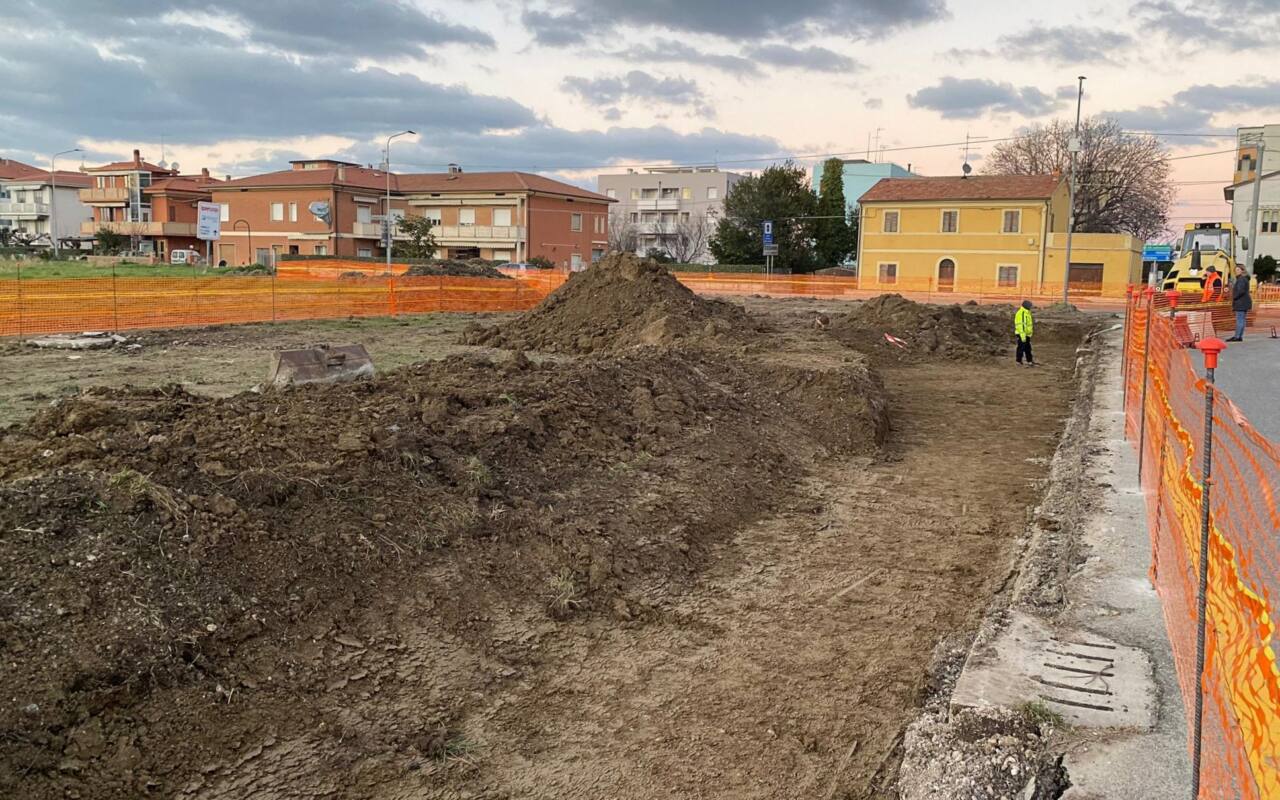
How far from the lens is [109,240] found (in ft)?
234

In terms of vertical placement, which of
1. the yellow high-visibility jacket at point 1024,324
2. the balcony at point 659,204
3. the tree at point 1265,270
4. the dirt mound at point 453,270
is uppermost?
the balcony at point 659,204

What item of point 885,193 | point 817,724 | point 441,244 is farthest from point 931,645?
point 441,244

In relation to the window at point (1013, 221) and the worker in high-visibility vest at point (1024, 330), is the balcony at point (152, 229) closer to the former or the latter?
the window at point (1013, 221)

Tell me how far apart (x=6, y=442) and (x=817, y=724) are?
20.3ft

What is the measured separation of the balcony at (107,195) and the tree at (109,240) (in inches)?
179

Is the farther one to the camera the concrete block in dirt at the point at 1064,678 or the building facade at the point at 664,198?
the building facade at the point at 664,198

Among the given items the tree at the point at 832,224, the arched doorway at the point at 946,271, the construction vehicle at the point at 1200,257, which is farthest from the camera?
the tree at the point at 832,224

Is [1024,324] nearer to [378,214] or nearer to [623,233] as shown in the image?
[378,214]

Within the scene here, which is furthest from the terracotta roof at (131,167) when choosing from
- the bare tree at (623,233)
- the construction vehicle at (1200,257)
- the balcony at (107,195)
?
the construction vehicle at (1200,257)

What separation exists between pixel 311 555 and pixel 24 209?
114 m

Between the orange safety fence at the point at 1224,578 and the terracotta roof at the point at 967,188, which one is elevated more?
the terracotta roof at the point at 967,188

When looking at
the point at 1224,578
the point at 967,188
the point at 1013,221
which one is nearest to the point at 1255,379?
the point at 1224,578

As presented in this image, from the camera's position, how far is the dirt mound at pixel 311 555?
4.04 metres

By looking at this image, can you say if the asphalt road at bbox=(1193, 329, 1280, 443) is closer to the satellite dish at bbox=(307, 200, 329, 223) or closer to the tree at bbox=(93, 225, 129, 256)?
the satellite dish at bbox=(307, 200, 329, 223)
